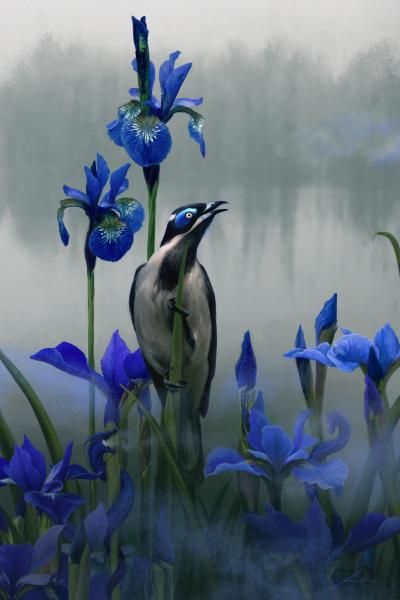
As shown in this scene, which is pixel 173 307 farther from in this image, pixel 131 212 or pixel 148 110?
pixel 148 110

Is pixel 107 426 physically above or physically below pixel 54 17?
below

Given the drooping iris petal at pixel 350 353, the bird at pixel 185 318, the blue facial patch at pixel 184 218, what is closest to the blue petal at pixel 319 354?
the drooping iris petal at pixel 350 353

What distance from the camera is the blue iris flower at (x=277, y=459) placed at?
101 centimetres

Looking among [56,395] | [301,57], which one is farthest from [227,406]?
[301,57]

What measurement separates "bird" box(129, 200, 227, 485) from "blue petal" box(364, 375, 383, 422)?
20 cm

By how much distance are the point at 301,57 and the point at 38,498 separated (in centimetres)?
66

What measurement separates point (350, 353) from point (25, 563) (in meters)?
0.47

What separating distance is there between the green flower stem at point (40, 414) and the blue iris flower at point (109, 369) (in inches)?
1.3

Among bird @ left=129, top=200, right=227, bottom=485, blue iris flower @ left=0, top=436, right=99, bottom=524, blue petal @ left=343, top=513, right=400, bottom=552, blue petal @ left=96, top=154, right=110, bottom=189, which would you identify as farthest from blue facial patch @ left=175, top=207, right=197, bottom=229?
blue petal @ left=343, top=513, right=400, bottom=552

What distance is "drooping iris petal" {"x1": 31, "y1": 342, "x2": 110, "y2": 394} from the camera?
41.3 inches

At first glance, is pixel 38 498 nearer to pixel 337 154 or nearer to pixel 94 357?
pixel 94 357

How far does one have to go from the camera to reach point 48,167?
1.09m

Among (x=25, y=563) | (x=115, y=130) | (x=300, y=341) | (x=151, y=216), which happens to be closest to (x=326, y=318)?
(x=300, y=341)

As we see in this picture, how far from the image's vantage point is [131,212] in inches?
41.9
